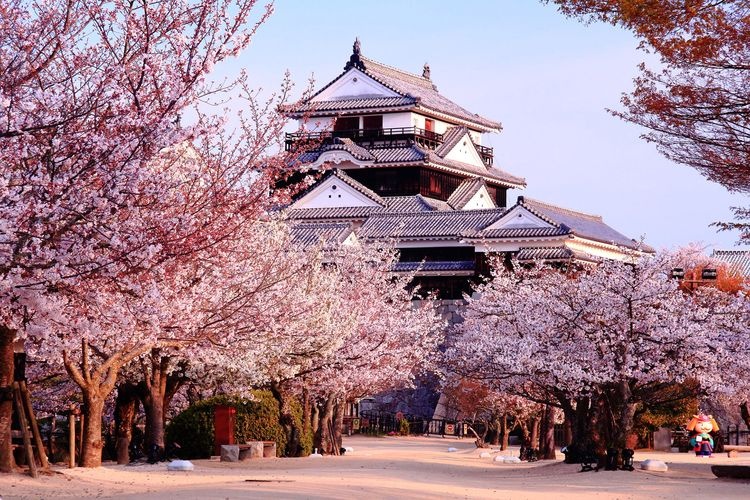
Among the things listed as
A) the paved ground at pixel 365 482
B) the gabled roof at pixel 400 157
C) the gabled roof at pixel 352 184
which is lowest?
the paved ground at pixel 365 482

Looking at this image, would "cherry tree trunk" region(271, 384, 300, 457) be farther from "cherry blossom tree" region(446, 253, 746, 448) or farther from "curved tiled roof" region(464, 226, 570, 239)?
"curved tiled roof" region(464, 226, 570, 239)

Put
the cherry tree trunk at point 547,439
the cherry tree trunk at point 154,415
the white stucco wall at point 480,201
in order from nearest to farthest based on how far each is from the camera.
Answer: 1. the cherry tree trunk at point 154,415
2. the cherry tree trunk at point 547,439
3. the white stucco wall at point 480,201

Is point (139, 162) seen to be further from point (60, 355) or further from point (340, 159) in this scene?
point (340, 159)

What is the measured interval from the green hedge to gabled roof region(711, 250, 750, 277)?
40306mm

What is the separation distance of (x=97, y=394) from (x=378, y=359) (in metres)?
12.8

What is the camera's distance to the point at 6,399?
1698 centimetres

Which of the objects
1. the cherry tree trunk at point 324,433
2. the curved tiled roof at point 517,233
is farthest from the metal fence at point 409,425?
the cherry tree trunk at point 324,433

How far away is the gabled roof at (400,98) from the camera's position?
59875mm

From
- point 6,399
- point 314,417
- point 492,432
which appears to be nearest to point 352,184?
point 492,432

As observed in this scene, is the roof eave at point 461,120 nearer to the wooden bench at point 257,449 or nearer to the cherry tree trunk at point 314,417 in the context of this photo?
the cherry tree trunk at point 314,417

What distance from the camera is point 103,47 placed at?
508 inches

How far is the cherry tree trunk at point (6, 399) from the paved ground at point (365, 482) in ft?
1.06

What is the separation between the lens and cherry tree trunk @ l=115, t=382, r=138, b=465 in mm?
26266

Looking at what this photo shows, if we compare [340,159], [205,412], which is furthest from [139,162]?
[340,159]
